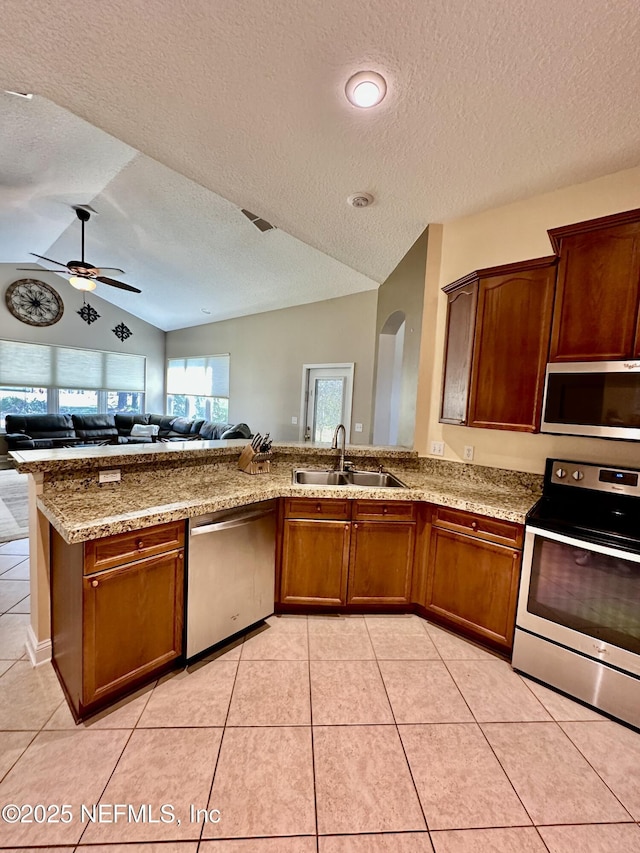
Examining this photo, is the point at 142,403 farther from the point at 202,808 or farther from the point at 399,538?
the point at 202,808

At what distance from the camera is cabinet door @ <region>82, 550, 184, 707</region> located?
1.47 meters

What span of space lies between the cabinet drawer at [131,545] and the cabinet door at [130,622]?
0.11 ft

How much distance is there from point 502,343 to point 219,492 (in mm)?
1886

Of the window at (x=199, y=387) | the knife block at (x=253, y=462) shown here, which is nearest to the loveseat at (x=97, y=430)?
the window at (x=199, y=387)

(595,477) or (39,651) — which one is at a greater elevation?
(595,477)

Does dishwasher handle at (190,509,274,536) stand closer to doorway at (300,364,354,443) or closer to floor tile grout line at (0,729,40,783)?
floor tile grout line at (0,729,40,783)

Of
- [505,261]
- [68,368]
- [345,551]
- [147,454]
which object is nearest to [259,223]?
[505,261]

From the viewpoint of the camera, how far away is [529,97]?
1.53 meters

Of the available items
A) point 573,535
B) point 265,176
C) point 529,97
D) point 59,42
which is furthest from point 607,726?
point 59,42

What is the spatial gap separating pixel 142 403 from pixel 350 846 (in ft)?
29.5

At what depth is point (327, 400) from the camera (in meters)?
5.46

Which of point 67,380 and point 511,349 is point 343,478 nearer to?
point 511,349

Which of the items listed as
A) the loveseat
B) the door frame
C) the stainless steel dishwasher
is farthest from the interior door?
the stainless steel dishwasher

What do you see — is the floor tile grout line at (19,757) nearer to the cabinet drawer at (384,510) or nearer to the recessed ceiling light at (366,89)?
the cabinet drawer at (384,510)
